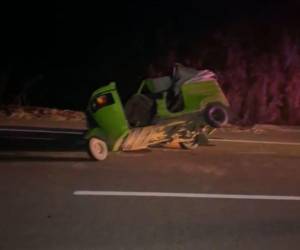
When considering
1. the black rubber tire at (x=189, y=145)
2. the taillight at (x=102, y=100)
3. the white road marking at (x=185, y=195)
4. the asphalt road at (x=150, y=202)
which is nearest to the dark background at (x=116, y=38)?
the black rubber tire at (x=189, y=145)

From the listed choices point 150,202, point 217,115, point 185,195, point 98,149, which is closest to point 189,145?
point 217,115

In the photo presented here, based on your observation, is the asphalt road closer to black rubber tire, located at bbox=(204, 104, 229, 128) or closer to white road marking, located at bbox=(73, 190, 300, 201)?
white road marking, located at bbox=(73, 190, 300, 201)

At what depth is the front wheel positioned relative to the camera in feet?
28.8

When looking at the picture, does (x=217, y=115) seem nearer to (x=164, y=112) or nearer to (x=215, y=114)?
(x=215, y=114)

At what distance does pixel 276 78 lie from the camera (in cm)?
1379

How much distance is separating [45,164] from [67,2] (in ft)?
21.4

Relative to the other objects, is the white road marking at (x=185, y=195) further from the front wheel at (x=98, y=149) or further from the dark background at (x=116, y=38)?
the dark background at (x=116, y=38)

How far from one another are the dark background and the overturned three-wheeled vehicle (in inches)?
181

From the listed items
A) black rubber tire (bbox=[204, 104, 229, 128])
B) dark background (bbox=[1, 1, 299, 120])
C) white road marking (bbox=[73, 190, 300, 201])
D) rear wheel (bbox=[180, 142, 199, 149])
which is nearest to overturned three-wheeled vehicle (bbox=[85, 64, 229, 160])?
black rubber tire (bbox=[204, 104, 229, 128])

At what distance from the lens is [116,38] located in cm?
1454

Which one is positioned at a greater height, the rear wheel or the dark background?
the dark background

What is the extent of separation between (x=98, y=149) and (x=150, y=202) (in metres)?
2.13

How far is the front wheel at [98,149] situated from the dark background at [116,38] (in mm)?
5428

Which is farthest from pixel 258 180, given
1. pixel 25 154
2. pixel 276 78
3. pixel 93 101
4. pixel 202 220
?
pixel 276 78
